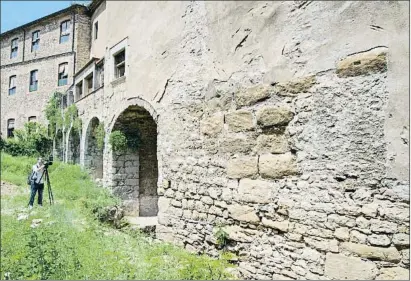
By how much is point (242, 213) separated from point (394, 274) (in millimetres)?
1445

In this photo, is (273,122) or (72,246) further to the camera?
(72,246)

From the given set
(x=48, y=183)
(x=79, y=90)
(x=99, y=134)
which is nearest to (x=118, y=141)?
(x=99, y=134)

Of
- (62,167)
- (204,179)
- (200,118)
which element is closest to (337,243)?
(204,179)

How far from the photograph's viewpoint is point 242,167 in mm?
3318

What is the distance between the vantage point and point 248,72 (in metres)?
3.29

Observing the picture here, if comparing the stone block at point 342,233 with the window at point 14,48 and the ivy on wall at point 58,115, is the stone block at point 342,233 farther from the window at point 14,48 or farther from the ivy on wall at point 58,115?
the window at point 14,48

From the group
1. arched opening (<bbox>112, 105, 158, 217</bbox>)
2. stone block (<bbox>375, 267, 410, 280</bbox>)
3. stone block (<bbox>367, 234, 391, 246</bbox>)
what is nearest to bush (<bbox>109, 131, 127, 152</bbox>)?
arched opening (<bbox>112, 105, 158, 217</bbox>)

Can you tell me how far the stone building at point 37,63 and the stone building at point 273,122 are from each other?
21 cm

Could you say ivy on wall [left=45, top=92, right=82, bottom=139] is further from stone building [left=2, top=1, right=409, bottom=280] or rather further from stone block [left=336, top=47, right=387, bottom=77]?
stone block [left=336, top=47, right=387, bottom=77]

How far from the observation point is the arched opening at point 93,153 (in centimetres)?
443

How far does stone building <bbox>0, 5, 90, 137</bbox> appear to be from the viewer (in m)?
3.48

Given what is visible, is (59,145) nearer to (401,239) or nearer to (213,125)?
(213,125)

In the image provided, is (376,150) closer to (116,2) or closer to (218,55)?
(218,55)

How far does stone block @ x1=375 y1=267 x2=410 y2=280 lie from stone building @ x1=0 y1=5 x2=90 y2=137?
3.67m
